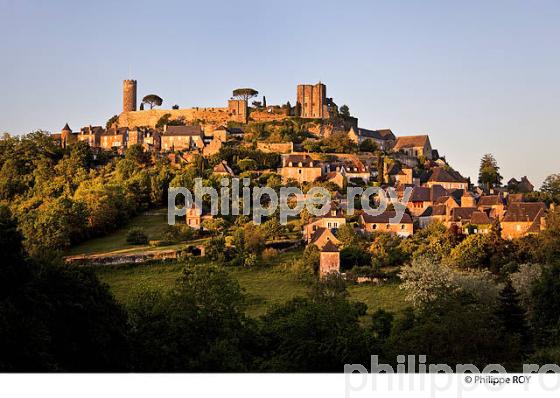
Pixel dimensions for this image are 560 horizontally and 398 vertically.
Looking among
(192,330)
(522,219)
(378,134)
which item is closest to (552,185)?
(522,219)

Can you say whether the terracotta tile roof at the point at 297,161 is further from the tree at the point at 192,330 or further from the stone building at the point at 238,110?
the tree at the point at 192,330

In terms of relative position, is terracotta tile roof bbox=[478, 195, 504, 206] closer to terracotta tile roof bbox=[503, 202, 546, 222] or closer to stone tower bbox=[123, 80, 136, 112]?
terracotta tile roof bbox=[503, 202, 546, 222]

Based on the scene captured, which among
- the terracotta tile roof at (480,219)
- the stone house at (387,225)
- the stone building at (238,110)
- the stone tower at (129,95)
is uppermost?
the stone tower at (129,95)

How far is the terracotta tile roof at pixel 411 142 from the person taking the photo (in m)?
67.5

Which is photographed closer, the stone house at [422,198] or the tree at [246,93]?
the stone house at [422,198]

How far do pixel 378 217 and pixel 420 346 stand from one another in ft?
78.7

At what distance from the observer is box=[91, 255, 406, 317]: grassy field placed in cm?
3173

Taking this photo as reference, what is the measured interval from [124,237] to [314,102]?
32.4 metres

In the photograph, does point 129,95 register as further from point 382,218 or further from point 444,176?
point 382,218

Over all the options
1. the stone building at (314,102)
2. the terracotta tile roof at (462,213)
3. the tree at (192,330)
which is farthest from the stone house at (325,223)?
the stone building at (314,102)

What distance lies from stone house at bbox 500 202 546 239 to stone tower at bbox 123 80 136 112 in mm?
47499

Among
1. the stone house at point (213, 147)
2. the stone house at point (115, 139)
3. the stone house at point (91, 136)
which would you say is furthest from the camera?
the stone house at point (91, 136)

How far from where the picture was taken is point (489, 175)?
2372 inches

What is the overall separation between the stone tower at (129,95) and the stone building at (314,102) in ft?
58.6
